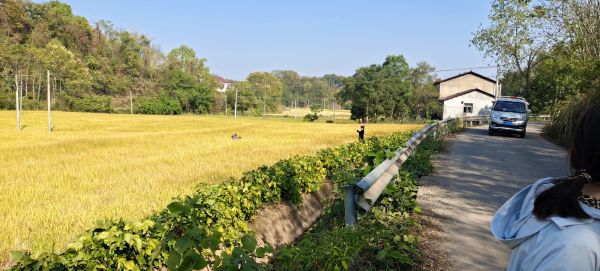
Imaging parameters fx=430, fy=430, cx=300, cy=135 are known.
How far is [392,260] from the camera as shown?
4070 mm

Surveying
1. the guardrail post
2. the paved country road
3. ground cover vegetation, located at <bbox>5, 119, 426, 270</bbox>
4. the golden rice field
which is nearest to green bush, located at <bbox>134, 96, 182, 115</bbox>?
the golden rice field

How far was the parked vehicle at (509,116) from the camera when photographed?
21.0 m

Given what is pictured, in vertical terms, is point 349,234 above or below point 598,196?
below

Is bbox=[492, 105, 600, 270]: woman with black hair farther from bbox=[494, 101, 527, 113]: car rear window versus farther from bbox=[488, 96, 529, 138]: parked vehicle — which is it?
bbox=[494, 101, 527, 113]: car rear window

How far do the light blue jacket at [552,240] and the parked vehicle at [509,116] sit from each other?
2161 centimetres

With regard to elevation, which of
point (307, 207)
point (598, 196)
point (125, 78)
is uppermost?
point (125, 78)

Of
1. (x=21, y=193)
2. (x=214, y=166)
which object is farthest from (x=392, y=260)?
(x=214, y=166)

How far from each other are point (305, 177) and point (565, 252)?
8.08 meters

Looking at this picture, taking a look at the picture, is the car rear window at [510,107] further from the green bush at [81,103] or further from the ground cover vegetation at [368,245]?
the green bush at [81,103]

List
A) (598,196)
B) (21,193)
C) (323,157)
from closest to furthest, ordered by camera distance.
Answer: (598,196)
(21,193)
(323,157)

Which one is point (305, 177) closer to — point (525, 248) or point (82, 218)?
point (82, 218)

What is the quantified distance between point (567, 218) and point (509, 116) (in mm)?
21984

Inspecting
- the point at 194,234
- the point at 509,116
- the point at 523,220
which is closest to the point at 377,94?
the point at 509,116

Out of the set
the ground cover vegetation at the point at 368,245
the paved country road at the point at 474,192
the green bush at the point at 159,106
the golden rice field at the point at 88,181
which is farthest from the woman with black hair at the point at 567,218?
the green bush at the point at 159,106
